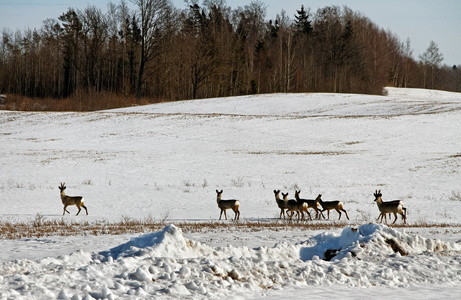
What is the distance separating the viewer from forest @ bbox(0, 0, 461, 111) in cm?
7450

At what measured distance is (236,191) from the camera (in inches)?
902

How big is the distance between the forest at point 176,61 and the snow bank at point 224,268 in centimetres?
6121

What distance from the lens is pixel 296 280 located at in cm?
768

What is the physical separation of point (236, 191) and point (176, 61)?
5985 cm

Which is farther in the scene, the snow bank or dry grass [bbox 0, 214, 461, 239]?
dry grass [bbox 0, 214, 461, 239]

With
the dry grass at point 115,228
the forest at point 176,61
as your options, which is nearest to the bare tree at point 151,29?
the forest at point 176,61

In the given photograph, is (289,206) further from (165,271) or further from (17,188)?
(17,188)

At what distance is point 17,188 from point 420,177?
19.9 meters

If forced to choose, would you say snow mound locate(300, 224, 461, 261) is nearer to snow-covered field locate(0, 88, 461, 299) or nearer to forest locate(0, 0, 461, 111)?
snow-covered field locate(0, 88, 461, 299)

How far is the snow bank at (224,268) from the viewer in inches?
268

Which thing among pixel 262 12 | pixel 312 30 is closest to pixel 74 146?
pixel 312 30

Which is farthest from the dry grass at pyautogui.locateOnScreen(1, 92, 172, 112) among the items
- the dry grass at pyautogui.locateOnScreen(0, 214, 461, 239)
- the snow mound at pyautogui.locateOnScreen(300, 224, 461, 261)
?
the snow mound at pyautogui.locateOnScreen(300, 224, 461, 261)

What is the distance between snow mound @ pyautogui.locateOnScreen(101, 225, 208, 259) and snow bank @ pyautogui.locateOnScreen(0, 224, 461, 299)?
0.06 feet

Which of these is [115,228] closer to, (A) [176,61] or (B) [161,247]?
(B) [161,247]
